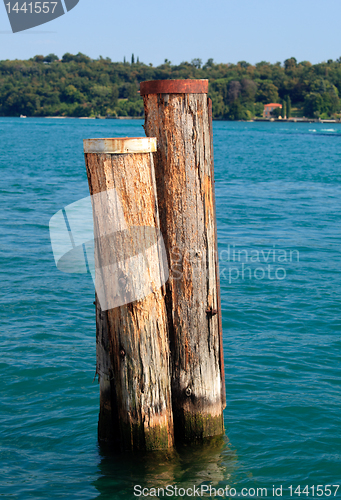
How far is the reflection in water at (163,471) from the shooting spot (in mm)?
4574

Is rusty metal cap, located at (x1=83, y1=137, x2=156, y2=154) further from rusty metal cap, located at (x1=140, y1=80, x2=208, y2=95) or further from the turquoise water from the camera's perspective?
the turquoise water

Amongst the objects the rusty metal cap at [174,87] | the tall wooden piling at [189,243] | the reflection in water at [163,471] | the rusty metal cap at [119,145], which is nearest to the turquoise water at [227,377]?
the reflection in water at [163,471]

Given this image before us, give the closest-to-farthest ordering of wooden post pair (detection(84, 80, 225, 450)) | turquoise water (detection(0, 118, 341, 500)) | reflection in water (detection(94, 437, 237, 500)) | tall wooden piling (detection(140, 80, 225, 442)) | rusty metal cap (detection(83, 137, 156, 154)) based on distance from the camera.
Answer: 1. rusty metal cap (detection(83, 137, 156, 154))
2. wooden post pair (detection(84, 80, 225, 450))
3. tall wooden piling (detection(140, 80, 225, 442))
4. reflection in water (detection(94, 437, 237, 500))
5. turquoise water (detection(0, 118, 341, 500))

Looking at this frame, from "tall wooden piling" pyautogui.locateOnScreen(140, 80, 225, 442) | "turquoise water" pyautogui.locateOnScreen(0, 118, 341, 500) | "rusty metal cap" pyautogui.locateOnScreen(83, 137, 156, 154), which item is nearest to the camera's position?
"rusty metal cap" pyautogui.locateOnScreen(83, 137, 156, 154)

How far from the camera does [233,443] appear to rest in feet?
17.5

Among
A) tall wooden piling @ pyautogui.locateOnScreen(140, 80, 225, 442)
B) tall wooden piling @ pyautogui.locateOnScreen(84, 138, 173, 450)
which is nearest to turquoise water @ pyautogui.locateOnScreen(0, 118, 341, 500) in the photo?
tall wooden piling @ pyautogui.locateOnScreen(84, 138, 173, 450)

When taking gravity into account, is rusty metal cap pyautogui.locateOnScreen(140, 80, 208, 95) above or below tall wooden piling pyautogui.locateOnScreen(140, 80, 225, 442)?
above

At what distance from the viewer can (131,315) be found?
4.26 meters

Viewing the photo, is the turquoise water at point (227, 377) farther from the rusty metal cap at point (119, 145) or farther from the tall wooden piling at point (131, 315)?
the rusty metal cap at point (119, 145)

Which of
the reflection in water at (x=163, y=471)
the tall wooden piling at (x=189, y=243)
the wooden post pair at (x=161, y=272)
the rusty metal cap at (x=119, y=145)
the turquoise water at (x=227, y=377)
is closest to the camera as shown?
the rusty metal cap at (x=119, y=145)

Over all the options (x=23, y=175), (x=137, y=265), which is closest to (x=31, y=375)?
(x=137, y=265)

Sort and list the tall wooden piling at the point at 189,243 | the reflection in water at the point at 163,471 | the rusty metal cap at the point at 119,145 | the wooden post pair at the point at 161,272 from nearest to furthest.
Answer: the rusty metal cap at the point at 119,145
the wooden post pair at the point at 161,272
the tall wooden piling at the point at 189,243
the reflection in water at the point at 163,471

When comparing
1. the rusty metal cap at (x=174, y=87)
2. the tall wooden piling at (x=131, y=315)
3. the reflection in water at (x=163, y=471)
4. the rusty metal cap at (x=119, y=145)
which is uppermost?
the rusty metal cap at (x=174, y=87)

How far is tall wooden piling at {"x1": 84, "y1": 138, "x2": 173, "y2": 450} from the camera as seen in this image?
13.4 ft
